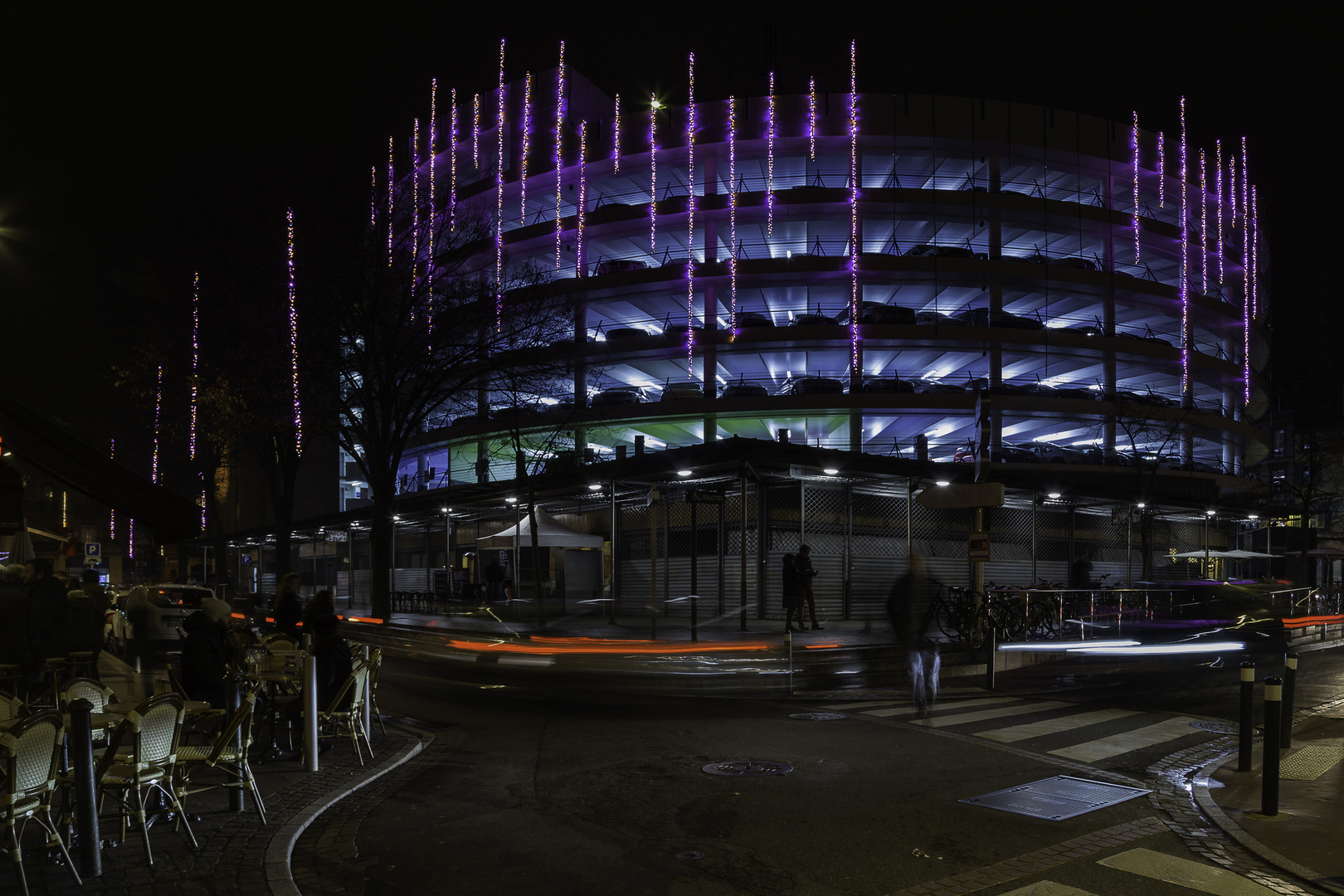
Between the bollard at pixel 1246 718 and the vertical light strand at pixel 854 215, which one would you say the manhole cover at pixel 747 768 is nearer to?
the bollard at pixel 1246 718

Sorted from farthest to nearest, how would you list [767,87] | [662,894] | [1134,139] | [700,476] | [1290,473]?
[1290,473] < [767,87] < [1134,139] < [700,476] < [662,894]

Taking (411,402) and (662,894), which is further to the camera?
(411,402)

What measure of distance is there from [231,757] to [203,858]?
107 centimetres

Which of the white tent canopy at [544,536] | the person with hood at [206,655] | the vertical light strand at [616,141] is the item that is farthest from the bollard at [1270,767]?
the vertical light strand at [616,141]

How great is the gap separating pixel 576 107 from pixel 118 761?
4550 cm

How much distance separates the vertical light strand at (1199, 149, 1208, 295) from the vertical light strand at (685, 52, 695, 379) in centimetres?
2581

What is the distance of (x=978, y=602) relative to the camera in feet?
52.7

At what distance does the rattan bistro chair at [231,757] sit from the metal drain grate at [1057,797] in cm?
542

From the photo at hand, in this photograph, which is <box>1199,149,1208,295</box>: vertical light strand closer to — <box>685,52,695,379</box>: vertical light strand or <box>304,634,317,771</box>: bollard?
<box>685,52,695,379</box>: vertical light strand

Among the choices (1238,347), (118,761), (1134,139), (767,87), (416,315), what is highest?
(767,87)

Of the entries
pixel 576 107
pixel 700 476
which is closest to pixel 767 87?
pixel 576 107

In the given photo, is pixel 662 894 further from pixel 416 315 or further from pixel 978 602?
pixel 416 315

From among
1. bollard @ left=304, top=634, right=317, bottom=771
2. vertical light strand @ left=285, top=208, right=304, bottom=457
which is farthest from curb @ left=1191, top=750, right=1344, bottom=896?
vertical light strand @ left=285, top=208, right=304, bottom=457

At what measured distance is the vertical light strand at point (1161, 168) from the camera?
153 ft
